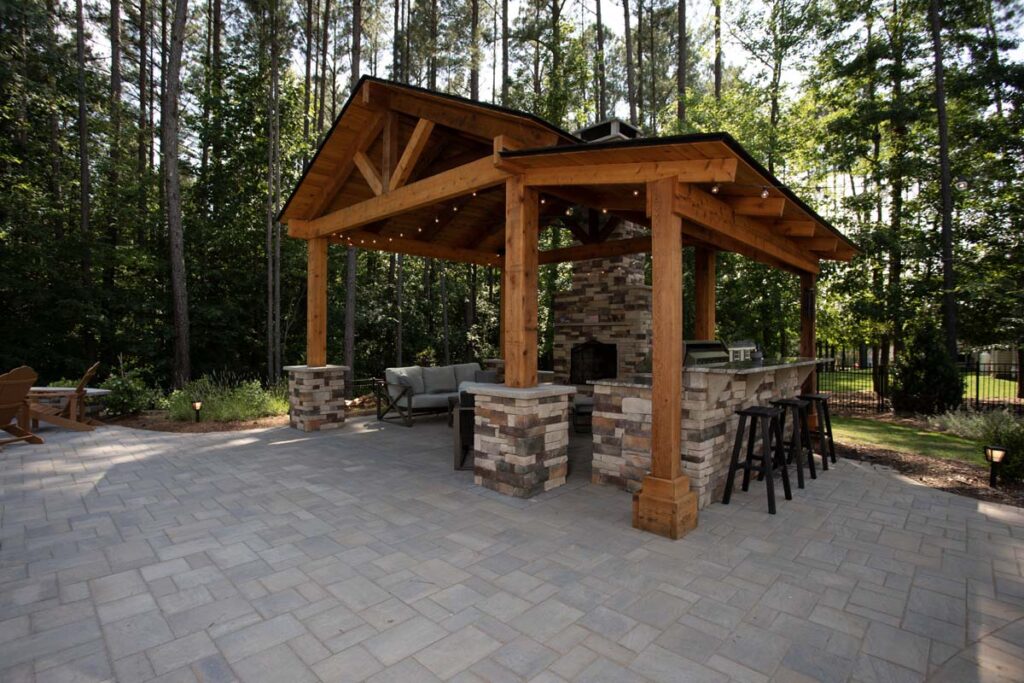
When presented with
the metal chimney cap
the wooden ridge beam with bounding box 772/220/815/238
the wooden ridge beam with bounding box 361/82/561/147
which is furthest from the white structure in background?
the metal chimney cap

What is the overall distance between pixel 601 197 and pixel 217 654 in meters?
5.24

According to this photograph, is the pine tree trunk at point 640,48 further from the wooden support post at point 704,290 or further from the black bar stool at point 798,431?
the black bar stool at point 798,431

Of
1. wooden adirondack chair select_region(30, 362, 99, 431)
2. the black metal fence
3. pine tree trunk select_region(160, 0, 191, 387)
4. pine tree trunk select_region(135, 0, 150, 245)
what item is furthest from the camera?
pine tree trunk select_region(135, 0, 150, 245)

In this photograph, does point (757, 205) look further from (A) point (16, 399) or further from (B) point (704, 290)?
(A) point (16, 399)

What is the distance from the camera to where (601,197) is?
568cm

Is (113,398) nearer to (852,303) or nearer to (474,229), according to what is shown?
(474,229)

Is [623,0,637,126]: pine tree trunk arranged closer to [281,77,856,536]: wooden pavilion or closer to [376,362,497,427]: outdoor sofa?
[281,77,856,536]: wooden pavilion

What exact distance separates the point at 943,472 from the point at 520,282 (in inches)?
195

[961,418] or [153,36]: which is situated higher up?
[153,36]

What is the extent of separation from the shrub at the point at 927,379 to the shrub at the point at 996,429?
1.22 feet

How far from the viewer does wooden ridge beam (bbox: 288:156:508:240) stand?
4.53 metres

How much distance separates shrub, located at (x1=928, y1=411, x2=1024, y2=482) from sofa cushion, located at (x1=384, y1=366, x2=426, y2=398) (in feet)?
22.6

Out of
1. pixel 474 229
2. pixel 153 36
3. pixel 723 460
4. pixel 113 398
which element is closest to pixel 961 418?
pixel 723 460

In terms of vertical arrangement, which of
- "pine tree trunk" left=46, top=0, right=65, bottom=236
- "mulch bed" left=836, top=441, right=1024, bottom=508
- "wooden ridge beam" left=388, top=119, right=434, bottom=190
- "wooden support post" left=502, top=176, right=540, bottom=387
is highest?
"pine tree trunk" left=46, top=0, right=65, bottom=236
